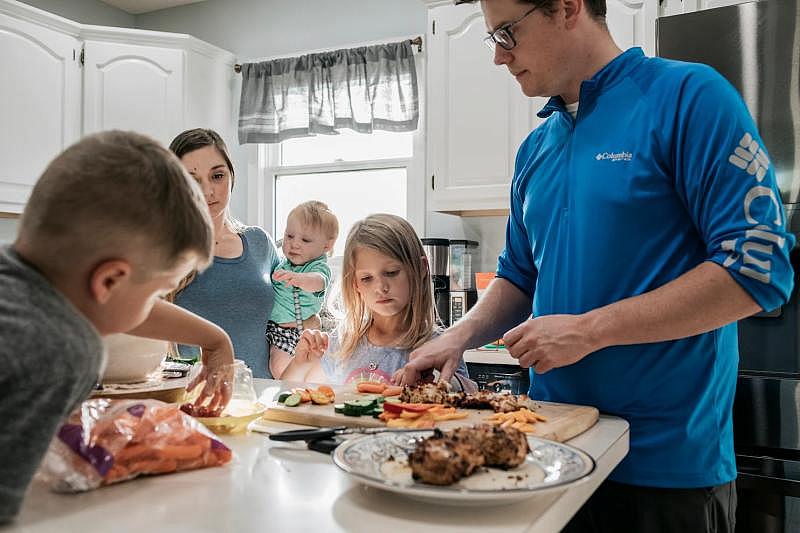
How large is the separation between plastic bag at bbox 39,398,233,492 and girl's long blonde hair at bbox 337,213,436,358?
3.89 ft

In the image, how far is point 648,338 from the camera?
1.04 meters

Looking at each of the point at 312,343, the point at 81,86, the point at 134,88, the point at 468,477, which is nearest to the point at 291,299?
the point at 312,343

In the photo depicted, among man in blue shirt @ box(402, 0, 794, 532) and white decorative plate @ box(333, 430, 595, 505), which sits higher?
man in blue shirt @ box(402, 0, 794, 532)

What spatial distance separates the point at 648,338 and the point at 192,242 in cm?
71

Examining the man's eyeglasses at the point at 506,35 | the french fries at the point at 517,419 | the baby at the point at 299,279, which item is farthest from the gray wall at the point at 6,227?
the french fries at the point at 517,419

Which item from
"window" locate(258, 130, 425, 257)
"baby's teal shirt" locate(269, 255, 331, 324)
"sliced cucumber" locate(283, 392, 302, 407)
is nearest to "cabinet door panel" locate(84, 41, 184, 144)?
"window" locate(258, 130, 425, 257)

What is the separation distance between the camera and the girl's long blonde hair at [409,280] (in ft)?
6.51

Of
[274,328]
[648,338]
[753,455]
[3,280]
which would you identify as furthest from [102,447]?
[753,455]

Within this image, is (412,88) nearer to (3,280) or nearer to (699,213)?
(699,213)

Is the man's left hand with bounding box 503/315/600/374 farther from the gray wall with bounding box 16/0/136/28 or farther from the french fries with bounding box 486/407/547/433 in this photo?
the gray wall with bounding box 16/0/136/28

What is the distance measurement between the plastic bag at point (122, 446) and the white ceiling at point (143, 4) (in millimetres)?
4036

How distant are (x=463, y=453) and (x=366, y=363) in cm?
129

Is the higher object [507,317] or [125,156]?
[125,156]

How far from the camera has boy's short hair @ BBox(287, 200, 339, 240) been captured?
8.71 feet
